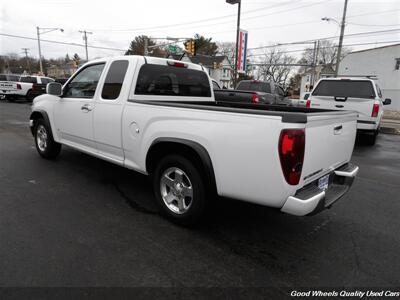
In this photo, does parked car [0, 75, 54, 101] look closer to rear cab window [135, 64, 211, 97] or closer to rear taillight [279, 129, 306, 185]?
rear cab window [135, 64, 211, 97]

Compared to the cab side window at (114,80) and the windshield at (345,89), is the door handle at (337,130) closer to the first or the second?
the cab side window at (114,80)

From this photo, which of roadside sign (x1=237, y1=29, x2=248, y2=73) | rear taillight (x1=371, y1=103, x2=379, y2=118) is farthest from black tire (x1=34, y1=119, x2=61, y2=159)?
roadside sign (x1=237, y1=29, x2=248, y2=73)

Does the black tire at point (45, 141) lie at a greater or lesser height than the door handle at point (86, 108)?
lesser

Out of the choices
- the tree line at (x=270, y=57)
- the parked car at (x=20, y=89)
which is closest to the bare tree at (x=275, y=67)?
the tree line at (x=270, y=57)

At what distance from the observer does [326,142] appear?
2.76m

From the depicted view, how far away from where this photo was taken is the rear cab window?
12.9 ft

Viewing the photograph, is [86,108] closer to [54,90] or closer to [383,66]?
[54,90]

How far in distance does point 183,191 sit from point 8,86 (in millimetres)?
21627

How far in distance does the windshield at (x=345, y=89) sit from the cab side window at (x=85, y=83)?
6.86 meters

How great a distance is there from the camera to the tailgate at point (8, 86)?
19.8 metres

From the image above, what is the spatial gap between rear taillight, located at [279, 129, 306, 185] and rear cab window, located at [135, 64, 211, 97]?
2.21 meters

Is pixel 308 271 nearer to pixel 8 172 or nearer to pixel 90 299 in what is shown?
pixel 90 299

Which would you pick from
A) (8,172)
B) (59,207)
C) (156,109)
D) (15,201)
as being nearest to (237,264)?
(156,109)

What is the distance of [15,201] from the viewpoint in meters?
3.83
